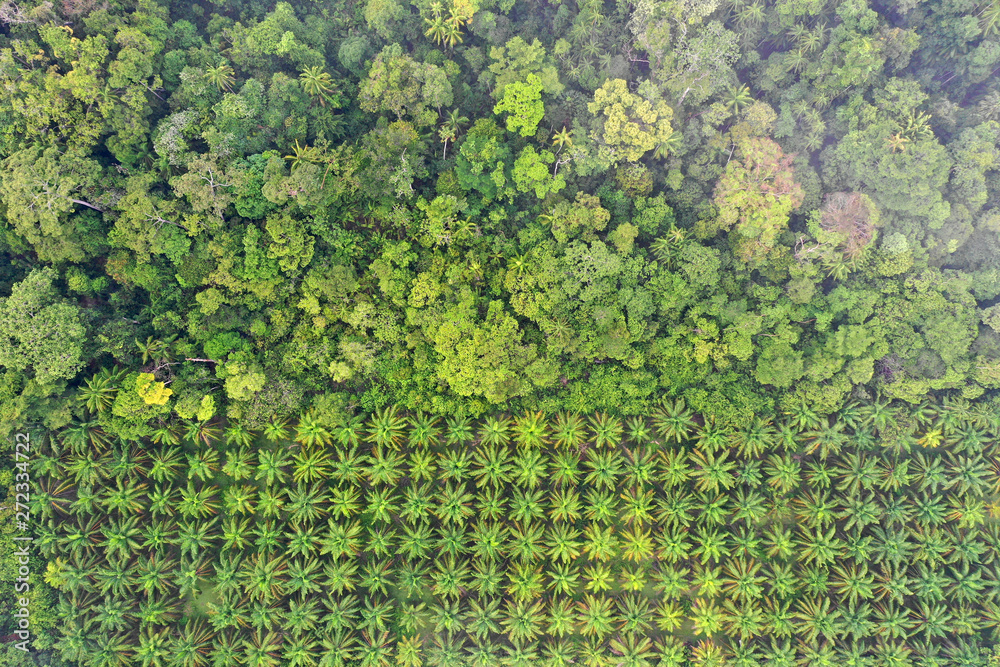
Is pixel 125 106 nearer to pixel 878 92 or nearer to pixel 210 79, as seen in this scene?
pixel 210 79

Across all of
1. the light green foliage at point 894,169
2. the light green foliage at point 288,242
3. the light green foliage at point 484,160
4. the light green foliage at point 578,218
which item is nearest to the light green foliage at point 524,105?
the light green foliage at point 484,160

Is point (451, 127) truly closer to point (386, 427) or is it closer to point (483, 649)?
point (386, 427)

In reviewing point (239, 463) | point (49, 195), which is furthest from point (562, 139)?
point (49, 195)

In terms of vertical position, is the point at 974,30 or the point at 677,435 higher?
the point at 974,30

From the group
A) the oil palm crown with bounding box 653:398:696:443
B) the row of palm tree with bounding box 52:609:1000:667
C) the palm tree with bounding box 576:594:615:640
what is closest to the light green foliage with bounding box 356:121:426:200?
the oil palm crown with bounding box 653:398:696:443

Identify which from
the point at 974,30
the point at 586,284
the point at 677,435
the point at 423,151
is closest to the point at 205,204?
the point at 423,151

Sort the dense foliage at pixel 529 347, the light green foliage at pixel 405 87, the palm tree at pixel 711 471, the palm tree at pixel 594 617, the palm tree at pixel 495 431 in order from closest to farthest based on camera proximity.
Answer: the light green foliage at pixel 405 87
the dense foliage at pixel 529 347
the palm tree at pixel 594 617
the palm tree at pixel 495 431
the palm tree at pixel 711 471

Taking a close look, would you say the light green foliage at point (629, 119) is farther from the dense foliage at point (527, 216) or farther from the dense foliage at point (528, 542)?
the dense foliage at point (528, 542)

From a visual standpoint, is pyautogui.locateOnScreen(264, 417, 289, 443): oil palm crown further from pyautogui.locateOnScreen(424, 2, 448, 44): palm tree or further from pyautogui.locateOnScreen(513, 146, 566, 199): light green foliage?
pyautogui.locateOnScreen(424, 2, 448, 44): palm tree
